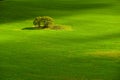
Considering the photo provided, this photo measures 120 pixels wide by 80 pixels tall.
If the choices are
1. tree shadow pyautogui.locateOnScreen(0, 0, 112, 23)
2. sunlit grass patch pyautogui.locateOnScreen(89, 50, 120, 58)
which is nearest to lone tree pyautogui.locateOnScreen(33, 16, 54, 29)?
tree shadow pyautogui.locateOnScreen(0, 0, 112, 23)

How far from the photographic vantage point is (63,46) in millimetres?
32906

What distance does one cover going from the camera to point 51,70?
2416 centimetres

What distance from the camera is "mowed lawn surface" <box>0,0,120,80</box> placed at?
23.6 metres

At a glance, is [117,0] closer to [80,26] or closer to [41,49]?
[80,26]

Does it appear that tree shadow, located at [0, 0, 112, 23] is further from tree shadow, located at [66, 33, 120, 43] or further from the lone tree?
tree shadow, located at [66, 33, 120, 43]

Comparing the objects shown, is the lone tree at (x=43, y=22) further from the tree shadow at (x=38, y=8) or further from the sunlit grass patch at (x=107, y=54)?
the sunlit grass patch at (x=107, y=54)

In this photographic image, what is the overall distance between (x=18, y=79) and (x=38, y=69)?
2.73 meters

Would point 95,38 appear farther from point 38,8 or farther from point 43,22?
point 38,8

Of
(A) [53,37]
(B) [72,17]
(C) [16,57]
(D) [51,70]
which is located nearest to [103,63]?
(D) [51,70]

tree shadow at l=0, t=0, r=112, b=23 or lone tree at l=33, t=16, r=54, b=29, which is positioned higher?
Result: lone tree at l=33, t=16, r=54, b=29

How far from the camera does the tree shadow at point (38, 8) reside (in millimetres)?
56506

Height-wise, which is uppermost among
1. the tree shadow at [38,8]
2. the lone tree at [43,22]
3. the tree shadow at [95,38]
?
the lone tree at [43,22]

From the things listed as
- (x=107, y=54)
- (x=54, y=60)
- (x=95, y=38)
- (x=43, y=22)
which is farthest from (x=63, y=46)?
(x=43, y=22)

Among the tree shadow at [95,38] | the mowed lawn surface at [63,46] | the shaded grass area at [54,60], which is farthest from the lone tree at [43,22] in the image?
the tree shadow at [95,38]
